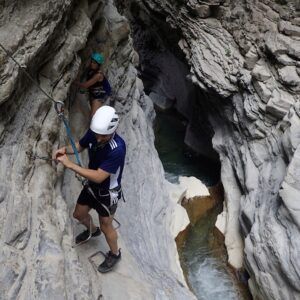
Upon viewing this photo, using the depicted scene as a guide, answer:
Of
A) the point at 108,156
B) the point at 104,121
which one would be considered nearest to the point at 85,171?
the point at 108,156

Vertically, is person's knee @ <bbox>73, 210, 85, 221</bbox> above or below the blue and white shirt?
below

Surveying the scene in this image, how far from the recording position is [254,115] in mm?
9734

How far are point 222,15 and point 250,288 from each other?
26.2 ft

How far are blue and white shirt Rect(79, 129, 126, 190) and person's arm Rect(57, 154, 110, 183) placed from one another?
0.07 m

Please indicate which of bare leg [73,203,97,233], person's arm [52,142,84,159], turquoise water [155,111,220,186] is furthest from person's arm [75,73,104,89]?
turquoise water [155,111,220,186]

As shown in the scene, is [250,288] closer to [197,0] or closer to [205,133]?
[205,133]

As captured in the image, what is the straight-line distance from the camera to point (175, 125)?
16578mm

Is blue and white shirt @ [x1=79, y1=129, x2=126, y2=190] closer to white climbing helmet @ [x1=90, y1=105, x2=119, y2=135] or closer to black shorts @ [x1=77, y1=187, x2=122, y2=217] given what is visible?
black shorts @ [x1=77, y1=187, x2=122, y2=217]

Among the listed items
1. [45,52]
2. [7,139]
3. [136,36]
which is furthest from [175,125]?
[7,139]

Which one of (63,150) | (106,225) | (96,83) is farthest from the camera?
(96,83)

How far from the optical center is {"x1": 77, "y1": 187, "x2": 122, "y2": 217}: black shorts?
4719 millimetres

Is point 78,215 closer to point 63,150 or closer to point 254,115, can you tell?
point 63,150

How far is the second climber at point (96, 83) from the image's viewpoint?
7127 millimetres

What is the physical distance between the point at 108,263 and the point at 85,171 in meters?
1.77
